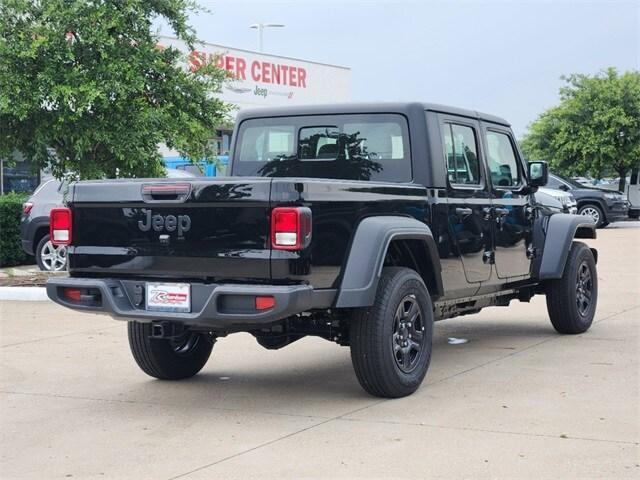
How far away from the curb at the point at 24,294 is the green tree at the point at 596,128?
866 inches

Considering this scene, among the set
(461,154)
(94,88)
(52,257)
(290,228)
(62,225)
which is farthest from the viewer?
(52,257)

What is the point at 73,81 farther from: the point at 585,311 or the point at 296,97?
the point at 296,97

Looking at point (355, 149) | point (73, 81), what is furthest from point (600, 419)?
point (73, 81)

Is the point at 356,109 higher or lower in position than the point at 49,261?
higher

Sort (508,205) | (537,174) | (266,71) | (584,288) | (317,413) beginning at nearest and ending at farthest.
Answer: (317,413), (508,205), (537,174), (584,288), (266,71)

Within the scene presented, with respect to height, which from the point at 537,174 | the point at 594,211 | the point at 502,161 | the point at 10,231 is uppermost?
the point at 502,161

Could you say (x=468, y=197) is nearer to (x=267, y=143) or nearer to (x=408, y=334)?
(x=408, y=334)

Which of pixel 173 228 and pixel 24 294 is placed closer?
pixel 173 228

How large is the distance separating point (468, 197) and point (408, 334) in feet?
4.54

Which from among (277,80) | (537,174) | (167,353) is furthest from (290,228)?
(277,80)

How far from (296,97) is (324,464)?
100ft

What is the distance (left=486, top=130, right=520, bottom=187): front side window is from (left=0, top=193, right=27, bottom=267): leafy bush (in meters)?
9.02

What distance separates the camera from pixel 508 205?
8.03m

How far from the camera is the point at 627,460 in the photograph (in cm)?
488
